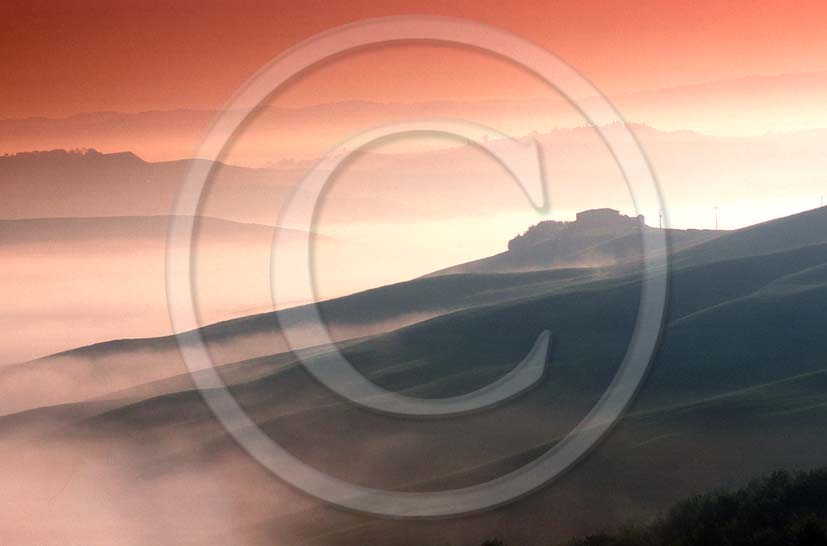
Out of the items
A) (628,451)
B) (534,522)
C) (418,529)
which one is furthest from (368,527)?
(628,451)

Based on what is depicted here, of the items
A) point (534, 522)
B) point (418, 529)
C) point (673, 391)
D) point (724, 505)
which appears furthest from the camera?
point (673, 391)

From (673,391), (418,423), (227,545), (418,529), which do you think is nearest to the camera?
(418,529)

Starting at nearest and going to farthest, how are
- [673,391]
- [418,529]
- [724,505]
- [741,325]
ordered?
[724,505] → [418,529] → [673,391] → [741,325]

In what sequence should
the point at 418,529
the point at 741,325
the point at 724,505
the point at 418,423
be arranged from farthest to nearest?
the point at 741,325 → the point at 418,423 → the point at 418,529 → the point at 724,505

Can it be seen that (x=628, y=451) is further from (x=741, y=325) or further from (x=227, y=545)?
(x=741, y=325)

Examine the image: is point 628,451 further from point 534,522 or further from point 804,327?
point 804,327

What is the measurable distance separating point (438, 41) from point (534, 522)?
43754 millimetres

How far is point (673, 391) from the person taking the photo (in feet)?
530

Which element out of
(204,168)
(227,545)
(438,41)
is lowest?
(227,545)

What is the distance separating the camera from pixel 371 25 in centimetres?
10206

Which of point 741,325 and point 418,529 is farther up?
point 741,325

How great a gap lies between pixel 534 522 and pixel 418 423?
289ft

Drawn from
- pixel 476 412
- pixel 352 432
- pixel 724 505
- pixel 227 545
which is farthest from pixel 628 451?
pixel 352 432

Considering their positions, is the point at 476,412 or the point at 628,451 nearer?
the point at 628,451
